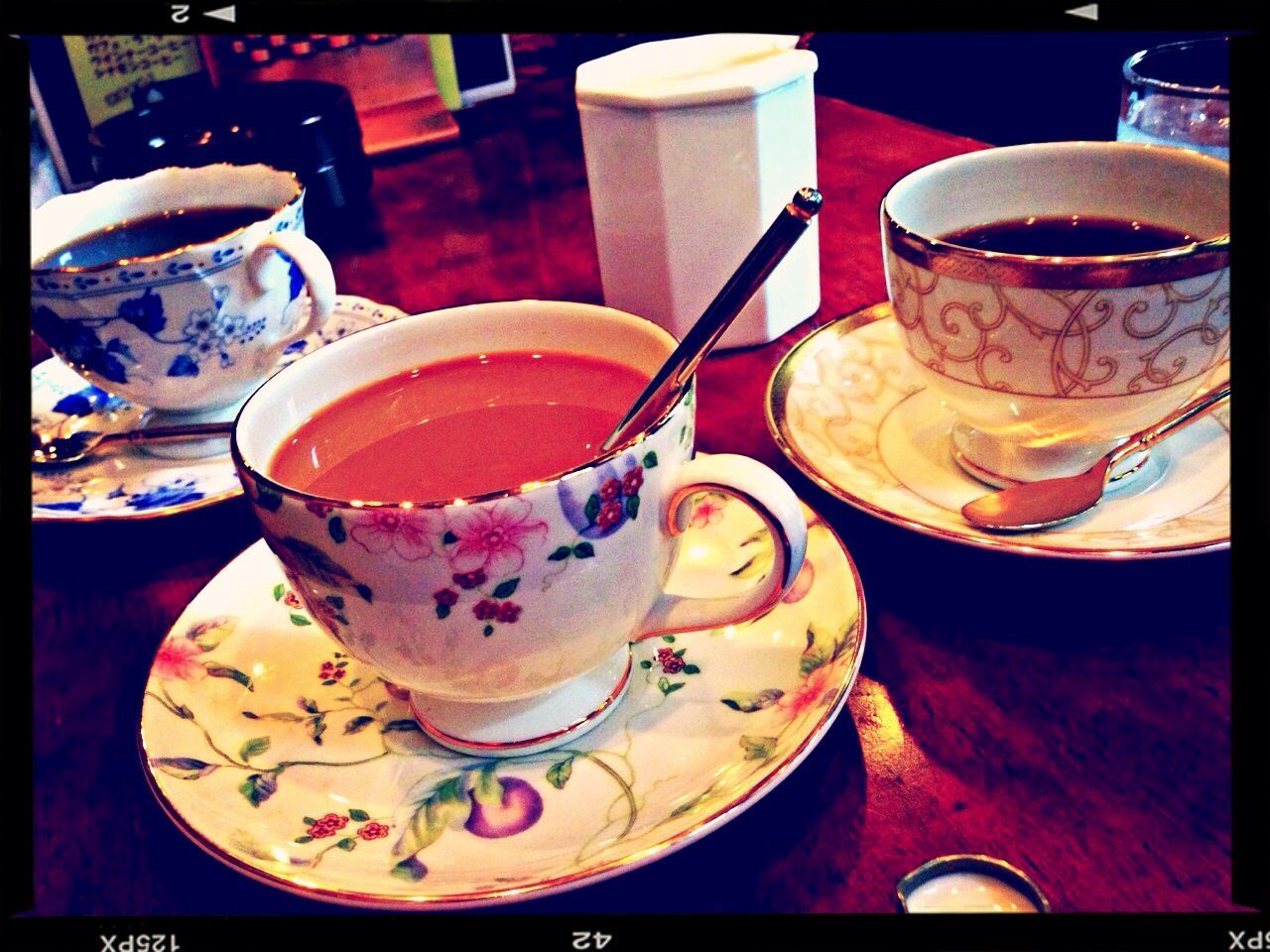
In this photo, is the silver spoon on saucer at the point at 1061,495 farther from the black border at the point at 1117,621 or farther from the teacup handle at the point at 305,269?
the teacup handle at the point at 305,269

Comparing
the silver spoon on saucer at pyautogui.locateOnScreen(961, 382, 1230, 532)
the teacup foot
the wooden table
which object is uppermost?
the silver spoon on saucer at pyautogui.locateOnScreen(961, 382, 1230, 532)

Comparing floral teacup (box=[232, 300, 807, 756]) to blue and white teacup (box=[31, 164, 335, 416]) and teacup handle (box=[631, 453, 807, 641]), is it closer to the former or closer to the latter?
teacup handle (box=[631, 453, 807, 641])

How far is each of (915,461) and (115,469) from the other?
50cm

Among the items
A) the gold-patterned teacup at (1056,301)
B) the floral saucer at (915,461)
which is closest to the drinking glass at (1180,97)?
the gold-patterned teacup at (1056,301)

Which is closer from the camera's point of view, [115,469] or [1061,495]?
[1061,495]

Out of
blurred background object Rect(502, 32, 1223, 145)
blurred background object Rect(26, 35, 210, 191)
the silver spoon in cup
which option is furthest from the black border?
blurred background object Rect(26, 35, 210, 191)

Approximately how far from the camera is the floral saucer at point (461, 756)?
35 cm

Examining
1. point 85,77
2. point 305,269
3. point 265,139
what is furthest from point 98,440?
point 85,77

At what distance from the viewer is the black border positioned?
0.32 metres

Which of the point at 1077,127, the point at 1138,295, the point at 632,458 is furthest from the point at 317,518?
the point at 1077,127

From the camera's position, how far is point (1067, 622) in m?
0.44

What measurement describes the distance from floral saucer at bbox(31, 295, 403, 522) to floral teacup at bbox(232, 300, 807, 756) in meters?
0.21

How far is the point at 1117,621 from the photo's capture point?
44cm

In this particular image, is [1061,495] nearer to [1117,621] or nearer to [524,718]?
[1117,621]
